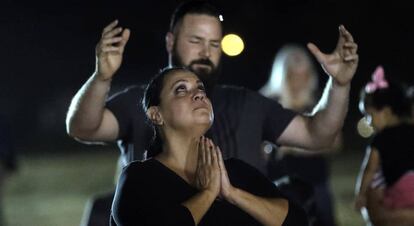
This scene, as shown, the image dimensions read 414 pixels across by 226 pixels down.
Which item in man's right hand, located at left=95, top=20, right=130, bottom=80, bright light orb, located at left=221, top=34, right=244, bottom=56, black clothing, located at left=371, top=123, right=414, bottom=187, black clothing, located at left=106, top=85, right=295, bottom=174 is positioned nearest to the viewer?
man's right hand, located at left=95, top=20, right=130, bottom=80

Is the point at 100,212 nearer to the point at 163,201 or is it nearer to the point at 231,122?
the point at 231,122

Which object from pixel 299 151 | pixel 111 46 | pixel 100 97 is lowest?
pixel 299 151

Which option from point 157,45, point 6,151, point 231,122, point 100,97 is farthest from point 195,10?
point 157,45

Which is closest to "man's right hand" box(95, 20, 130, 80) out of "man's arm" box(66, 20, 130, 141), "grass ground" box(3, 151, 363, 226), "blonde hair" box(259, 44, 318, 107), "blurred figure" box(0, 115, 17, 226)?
"man's arm" box(66, 20, 130, 141)

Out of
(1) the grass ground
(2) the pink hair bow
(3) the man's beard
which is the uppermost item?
(3) the man's beard

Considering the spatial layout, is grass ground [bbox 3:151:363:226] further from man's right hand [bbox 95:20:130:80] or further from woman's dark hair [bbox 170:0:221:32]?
man's right hand [bbox 95:20:130:80]

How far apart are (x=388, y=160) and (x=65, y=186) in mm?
8154

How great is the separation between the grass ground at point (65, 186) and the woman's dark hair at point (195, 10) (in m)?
4.92

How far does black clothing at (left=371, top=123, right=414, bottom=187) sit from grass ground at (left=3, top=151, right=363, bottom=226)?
3320 millimetres

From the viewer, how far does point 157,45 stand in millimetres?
20578

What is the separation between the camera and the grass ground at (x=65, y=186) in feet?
33.4

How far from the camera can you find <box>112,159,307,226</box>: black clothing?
3.27 metres

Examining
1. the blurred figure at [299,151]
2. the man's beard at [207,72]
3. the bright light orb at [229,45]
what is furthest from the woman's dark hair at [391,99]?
the man's beard at [207,72]

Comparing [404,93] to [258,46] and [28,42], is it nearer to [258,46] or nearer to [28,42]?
[28,42]
